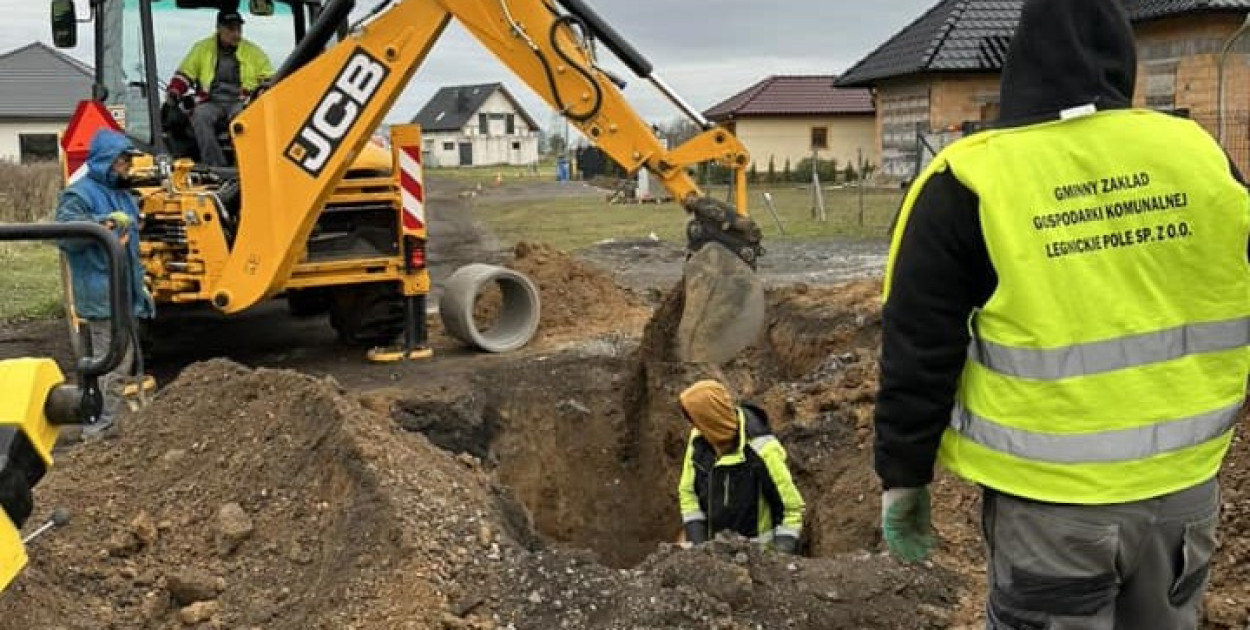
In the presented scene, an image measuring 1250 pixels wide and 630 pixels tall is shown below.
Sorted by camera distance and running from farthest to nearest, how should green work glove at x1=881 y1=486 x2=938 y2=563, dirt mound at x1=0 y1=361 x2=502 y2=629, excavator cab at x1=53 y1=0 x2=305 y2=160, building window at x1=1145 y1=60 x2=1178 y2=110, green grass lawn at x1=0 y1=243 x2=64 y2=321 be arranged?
building window at x1=1145 y1=60 x2=1178 y2=110 → green grass lawn at x1=0 y1=243 x2=64 y2=321 → excavator cab at x1=53 y1=0 x2=305 y2=160 → dirt mound at x1=0 y1=361 x2=502 y2=629 → green work glove at x1=881 y1=486 x2=938 y2=563

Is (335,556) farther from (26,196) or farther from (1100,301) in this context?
(26,196)

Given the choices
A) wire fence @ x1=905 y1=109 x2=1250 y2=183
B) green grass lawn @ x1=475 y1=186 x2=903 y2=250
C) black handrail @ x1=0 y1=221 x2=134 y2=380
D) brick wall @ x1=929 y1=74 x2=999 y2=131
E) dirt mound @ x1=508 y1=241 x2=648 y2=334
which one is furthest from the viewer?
brick wall @ x1=929 y1=74 x2=999 y2=131

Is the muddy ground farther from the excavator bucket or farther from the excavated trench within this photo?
the excavator bucket

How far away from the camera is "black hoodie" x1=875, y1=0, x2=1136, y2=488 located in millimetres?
2391

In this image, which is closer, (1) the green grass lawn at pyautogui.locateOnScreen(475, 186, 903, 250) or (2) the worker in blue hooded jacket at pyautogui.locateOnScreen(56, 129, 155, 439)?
(2) the worker in blue hooded jacket at pyautogui.locateOnScreen(56, 129, 155, 439)

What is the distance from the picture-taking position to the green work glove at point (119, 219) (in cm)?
691

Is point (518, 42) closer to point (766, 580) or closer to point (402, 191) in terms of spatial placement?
point (402, 191)

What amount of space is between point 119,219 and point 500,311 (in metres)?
3.41

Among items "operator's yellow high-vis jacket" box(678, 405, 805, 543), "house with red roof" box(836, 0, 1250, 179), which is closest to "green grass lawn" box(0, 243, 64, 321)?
"operator's yellow high-vis jacket" box(678, 405, 805, 543)

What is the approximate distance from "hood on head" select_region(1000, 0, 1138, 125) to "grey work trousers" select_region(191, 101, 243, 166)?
23.0ft

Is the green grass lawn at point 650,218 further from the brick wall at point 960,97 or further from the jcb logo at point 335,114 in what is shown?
the jcb logo at point 335,114

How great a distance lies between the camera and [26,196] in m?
21.9

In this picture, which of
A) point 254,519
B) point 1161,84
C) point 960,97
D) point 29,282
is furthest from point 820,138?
point 254,519

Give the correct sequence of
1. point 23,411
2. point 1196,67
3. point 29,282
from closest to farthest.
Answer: point 23,411
point 29,282
point 1196,67
